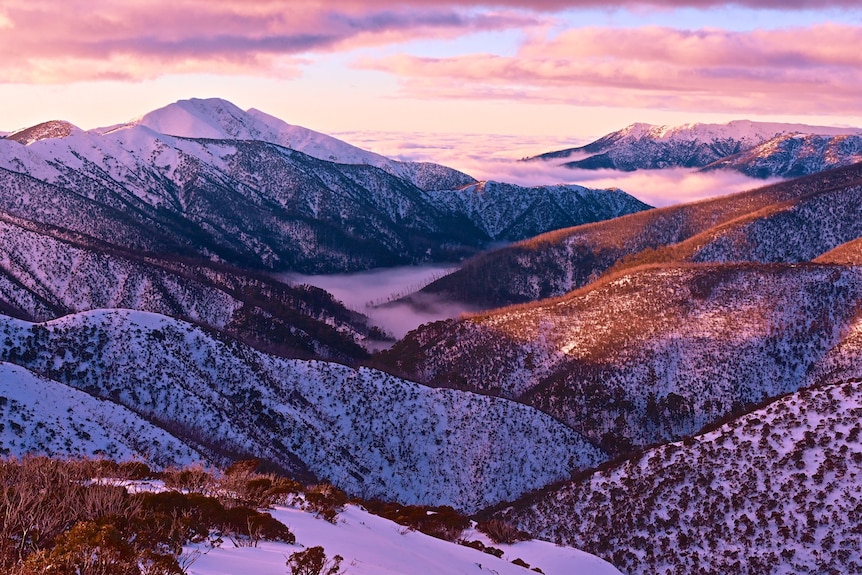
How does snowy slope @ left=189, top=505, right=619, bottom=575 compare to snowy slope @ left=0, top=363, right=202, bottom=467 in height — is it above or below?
above

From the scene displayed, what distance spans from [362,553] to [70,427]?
2251 inches

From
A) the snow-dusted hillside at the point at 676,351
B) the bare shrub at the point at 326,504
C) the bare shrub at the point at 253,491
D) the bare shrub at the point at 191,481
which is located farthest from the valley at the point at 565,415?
the bare shrub at the point at 191,481

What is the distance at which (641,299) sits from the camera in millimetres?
186375

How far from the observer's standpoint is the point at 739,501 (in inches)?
2308

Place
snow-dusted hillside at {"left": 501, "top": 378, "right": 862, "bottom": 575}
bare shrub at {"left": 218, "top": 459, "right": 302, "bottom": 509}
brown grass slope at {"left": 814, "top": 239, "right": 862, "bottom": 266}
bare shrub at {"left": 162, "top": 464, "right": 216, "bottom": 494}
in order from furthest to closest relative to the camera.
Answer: brown grass slope at {"left": 814, "top": 239, "right": 862, "bottom": 266}
snow-dusted hillside at {"left": 501, "top": 378, "right": 862, "bottom": 575}
bare shrub at {"left": 162, "top": 464, "right": 216, "bottom": 494}
bare shrub at {"left": 218, "top": 459, "right": 302, "bottom": 509}

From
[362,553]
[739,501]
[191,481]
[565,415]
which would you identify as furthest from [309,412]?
[362,553]

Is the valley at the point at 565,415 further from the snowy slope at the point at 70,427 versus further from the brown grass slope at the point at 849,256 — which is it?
the brown grass slope at the point at 849,256

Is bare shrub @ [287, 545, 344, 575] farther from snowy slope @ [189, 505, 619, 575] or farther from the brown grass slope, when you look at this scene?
the brown grass slope

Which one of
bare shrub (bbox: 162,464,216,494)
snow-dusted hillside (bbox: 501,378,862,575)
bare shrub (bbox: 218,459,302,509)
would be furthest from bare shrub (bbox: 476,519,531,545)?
bare shrub (bbox: 162,464,216,494)

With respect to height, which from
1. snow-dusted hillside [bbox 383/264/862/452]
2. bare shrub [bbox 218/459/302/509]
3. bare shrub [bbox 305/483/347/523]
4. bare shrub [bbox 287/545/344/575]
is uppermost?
bare shrub [bbox 287/545/344/575]

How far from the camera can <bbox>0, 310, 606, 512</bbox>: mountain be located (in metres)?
103

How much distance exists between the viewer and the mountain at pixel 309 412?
103 metres

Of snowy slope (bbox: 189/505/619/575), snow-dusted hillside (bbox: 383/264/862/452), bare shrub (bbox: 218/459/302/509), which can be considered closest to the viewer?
snowy slope (bbox: 189/505/619/575)

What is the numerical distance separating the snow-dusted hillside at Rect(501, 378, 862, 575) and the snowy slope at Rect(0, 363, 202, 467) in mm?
39691
